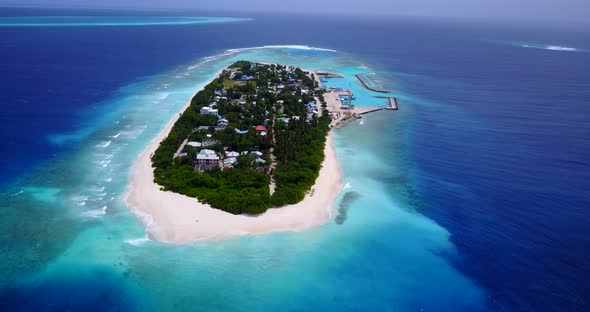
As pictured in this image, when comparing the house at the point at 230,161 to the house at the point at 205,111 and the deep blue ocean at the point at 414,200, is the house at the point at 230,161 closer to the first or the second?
the deep blue ocean at the point at 414,200

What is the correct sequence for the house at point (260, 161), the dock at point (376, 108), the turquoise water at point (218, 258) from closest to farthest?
the turquoise water at point (218, 258) → the house at point (260, 161) → the dock at point (376, 108)

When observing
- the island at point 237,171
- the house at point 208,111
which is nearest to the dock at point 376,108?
the island at point 237,171

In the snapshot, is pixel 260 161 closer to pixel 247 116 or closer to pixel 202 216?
pixel 202 216

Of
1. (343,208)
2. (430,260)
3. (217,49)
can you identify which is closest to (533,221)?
(430,260)

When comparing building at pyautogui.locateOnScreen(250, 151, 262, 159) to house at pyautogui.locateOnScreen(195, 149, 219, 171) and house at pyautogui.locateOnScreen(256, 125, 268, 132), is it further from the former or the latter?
house at pyautogui.locateOnScreen(256, 125, 268, 132)

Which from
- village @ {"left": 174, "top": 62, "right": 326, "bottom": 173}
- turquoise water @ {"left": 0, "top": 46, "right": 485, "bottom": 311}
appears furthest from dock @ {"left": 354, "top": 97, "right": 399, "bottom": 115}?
turquoise water @ {"left": 0, "top": 46, "right": 485, "bottom": 311}

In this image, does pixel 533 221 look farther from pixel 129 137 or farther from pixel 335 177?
pixel 129 137
